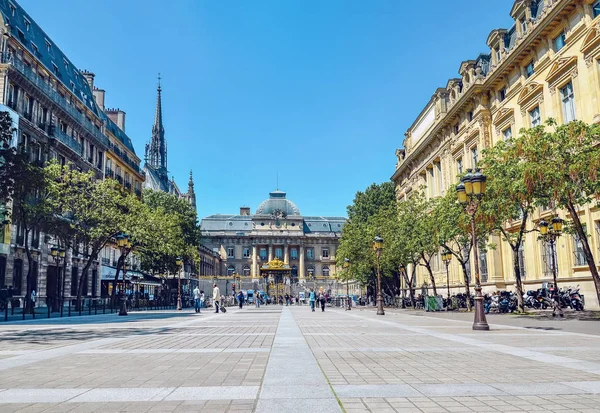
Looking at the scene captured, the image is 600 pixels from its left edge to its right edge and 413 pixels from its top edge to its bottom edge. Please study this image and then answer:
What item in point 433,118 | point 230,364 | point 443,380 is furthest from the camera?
point 433,118

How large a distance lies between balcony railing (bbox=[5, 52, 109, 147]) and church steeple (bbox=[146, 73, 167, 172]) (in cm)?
6083

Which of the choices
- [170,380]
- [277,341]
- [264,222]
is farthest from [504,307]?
[264,222]

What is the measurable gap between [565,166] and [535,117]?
1400cm

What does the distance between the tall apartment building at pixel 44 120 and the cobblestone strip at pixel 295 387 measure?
886 inches

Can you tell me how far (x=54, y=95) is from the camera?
38719 mm

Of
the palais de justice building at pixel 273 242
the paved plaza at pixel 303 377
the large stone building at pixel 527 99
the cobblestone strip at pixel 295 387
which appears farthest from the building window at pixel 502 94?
the palais de justice building at pixel 273 242

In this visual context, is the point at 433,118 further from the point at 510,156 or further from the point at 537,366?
the point at 537,366

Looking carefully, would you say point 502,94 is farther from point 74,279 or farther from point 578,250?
point 74,279

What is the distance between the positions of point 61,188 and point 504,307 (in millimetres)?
25830

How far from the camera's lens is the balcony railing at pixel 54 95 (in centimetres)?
3297

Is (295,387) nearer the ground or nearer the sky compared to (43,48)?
nearer the ground

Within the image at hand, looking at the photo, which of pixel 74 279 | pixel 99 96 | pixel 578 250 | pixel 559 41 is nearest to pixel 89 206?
pixel 74 279

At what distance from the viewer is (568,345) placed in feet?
33.8

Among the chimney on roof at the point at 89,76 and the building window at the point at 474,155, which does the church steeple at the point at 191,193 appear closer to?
the chimney on roof at the point at 89,76
